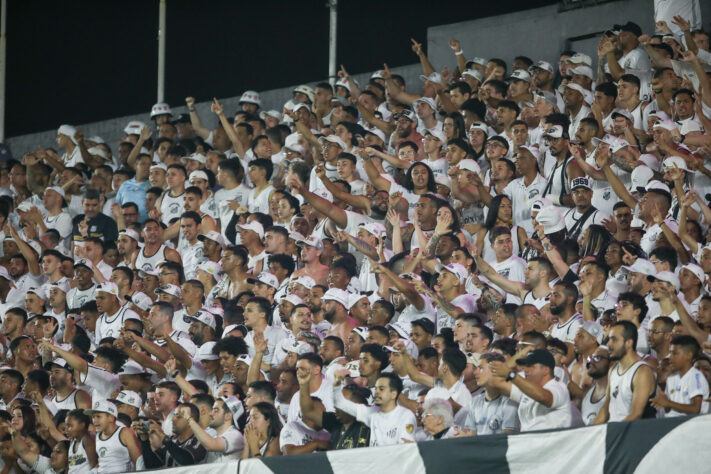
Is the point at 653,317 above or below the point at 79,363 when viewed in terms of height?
above

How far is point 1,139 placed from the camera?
19.0 m

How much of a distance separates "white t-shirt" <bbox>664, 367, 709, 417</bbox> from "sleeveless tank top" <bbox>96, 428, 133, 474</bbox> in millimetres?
4335

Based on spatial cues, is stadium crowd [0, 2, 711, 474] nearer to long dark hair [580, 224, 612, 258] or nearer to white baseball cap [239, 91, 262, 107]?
long dark hair [580, 224, 612, 258]

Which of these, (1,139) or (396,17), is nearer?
(396,17)

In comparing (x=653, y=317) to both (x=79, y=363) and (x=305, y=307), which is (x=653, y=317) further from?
(x=79, y=363)

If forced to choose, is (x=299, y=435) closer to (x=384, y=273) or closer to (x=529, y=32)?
(x=384, y=273)

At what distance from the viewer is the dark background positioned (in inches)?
677

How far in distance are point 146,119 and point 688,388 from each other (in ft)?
36.4

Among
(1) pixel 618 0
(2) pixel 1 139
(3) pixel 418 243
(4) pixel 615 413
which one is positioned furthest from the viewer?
(2) pixel 1 139

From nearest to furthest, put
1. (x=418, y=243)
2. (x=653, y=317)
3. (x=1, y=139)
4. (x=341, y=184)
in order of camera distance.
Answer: (x=653, y=317)
(x=418, y=243)
(x=341, y=184)
(x=1, y=139)

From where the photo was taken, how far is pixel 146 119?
1845cm

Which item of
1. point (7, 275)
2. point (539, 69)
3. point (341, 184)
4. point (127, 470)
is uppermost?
point (539, 69)

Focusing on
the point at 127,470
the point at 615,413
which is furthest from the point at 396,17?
the point at 615,413

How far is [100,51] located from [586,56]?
350 inches
